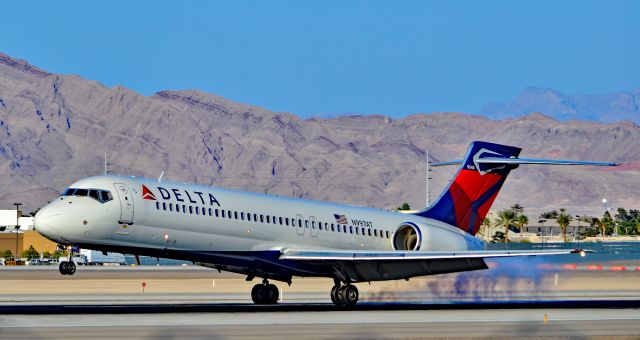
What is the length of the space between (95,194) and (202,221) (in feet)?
12.9

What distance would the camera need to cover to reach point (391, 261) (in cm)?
4488

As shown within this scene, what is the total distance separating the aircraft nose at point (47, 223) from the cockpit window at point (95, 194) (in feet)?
4.61

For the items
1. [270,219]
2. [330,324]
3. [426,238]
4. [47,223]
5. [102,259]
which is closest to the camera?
[330,324]

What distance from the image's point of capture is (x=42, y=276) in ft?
278

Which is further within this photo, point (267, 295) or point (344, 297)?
point (267, 295)

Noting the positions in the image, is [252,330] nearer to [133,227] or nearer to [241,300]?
[133,227]

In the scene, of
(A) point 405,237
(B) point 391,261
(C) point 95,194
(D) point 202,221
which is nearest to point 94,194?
(C) point 95,194

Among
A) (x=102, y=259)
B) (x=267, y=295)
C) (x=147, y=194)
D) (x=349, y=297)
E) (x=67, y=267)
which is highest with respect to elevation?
(x=102, y=259)

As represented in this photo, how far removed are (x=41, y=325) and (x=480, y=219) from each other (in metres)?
24.4

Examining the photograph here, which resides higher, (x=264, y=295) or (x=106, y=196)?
(x=106, y=196)

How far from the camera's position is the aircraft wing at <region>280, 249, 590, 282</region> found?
4450 centimetres

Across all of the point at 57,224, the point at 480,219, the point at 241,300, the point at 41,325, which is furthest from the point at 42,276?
the point at 41,325

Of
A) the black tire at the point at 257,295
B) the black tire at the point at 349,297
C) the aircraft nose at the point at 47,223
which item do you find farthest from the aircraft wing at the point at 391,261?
the aircraft nose at the point at 47,223

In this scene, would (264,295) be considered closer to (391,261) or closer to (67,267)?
(391,261)
